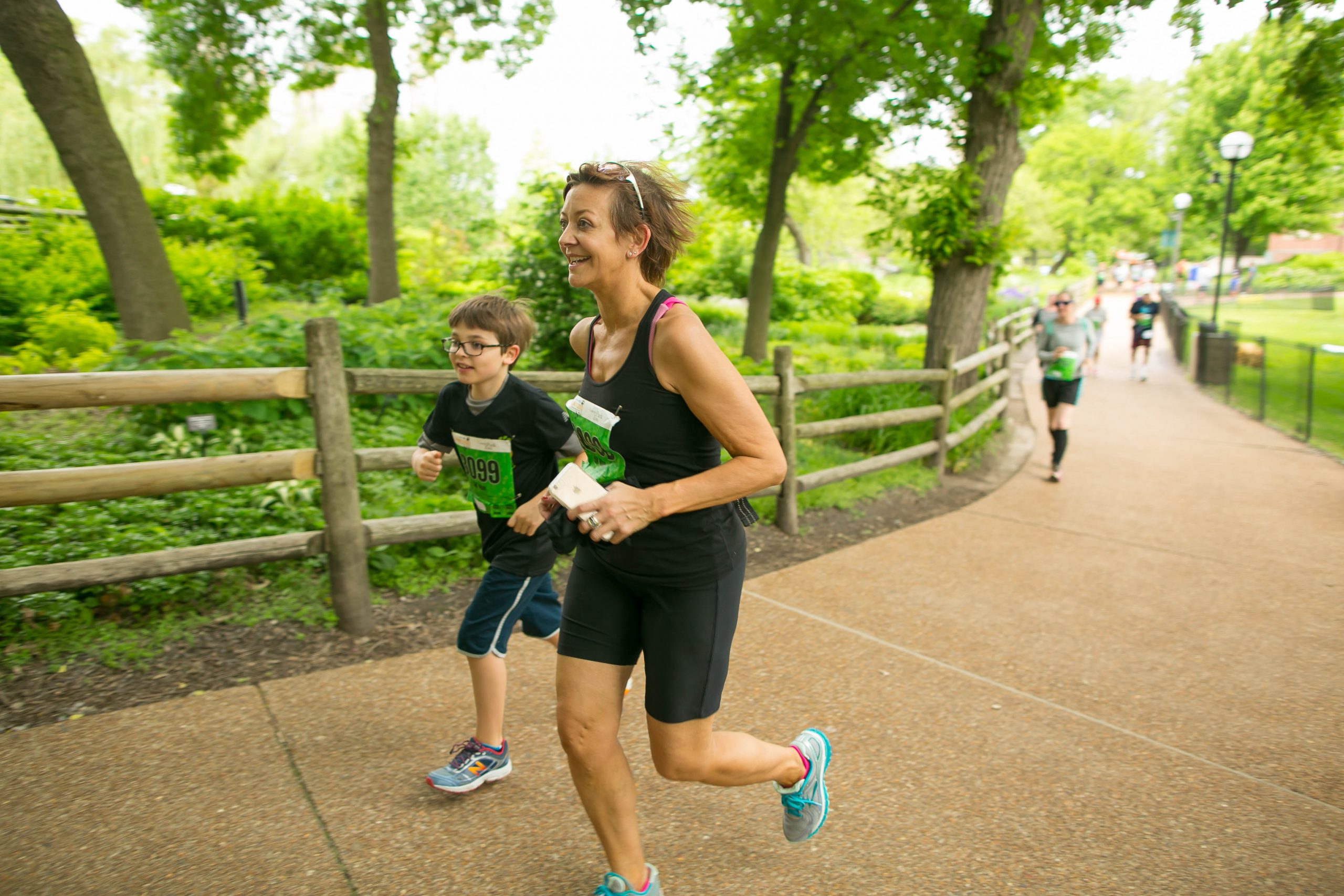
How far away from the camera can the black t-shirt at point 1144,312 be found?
55.7ft

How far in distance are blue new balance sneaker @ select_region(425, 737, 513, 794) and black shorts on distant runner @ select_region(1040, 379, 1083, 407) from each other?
23.1 ft

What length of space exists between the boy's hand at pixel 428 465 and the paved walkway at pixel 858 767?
1.11 metres

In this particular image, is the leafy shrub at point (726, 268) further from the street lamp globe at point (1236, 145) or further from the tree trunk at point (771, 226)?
the street lamp globe at point (1236, 145)

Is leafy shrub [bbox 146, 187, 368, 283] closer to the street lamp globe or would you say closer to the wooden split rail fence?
the wooden split rail fence

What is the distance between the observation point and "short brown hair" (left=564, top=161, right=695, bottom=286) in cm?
212

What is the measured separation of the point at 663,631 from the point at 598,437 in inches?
20.5

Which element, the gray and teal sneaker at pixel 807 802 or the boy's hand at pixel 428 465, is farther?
the boy's hand at pixel 428 465

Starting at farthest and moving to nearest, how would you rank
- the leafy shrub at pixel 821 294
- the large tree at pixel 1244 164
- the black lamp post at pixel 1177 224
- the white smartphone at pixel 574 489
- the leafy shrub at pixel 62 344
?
the large tree at pixel 1244 164 → the black lamp post at pixel 1177 224 → the leafy shrub at pixel 821 294 → the leafy shrub at pixel 62 344 → the white smartphone at pixel 574 489

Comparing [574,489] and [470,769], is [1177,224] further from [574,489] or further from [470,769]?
[574,489]

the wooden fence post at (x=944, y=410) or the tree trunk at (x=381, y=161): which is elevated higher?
the tree trunk at (x=381, y=161)

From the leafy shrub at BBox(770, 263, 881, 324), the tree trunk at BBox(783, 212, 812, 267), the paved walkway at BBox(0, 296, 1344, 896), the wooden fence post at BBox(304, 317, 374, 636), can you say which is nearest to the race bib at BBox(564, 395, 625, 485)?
the paved walkway at BBox(0, 296, 1344, 896)

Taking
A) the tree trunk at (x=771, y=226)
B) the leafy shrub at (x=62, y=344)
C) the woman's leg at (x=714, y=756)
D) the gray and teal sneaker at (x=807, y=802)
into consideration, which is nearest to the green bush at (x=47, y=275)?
the leafy shrub at (x=62, y=344)

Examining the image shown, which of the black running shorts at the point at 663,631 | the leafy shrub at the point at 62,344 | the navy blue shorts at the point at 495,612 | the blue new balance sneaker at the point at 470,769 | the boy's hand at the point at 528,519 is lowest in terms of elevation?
the blue new balance sneaker at the point at 470,769

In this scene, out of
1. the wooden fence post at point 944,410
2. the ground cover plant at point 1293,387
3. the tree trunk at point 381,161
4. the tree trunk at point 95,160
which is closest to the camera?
the tree trunk at point 95,160
